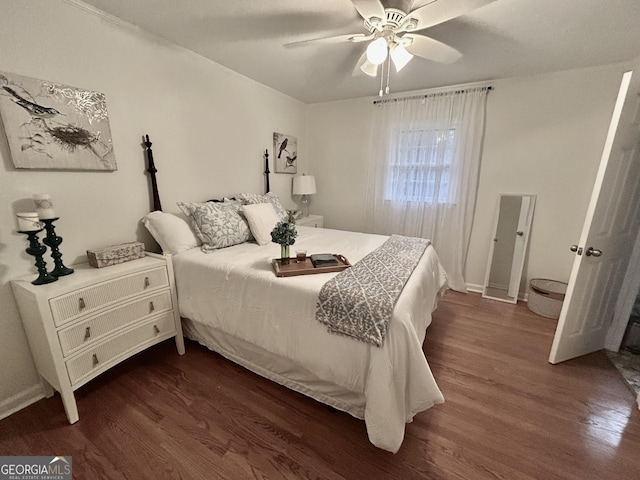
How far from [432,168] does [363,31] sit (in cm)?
172

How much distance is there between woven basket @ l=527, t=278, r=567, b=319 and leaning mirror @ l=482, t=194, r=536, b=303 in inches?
6.7

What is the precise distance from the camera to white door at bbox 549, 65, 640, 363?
1584 mm

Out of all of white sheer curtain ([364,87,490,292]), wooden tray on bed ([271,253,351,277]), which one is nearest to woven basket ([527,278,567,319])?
white sheer curtain ([364,87,490,292])

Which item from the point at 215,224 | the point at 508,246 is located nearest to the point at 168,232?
the point at 215,224

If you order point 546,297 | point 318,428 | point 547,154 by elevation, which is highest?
point 547,154

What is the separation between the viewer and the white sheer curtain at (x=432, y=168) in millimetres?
2881

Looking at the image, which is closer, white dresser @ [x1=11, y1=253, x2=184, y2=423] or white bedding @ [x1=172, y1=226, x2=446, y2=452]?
white bedding @ [x1=172, y1=226, x2=446, y2=452]

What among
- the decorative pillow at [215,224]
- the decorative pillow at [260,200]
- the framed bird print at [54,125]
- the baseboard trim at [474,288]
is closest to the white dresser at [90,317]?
the decorative pillow at [215,224]

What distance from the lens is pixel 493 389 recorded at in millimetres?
1682

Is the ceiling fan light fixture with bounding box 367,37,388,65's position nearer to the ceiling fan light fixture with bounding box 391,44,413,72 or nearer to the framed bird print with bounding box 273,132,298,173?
the ceiling fan light fixture with bounding box 391,44,413,72

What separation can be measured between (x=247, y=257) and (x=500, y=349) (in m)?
2.12

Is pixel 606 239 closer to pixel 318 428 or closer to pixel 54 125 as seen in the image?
pixel 318 428

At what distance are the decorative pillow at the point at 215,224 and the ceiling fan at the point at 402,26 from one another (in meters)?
1.41

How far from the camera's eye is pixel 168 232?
1961mm
